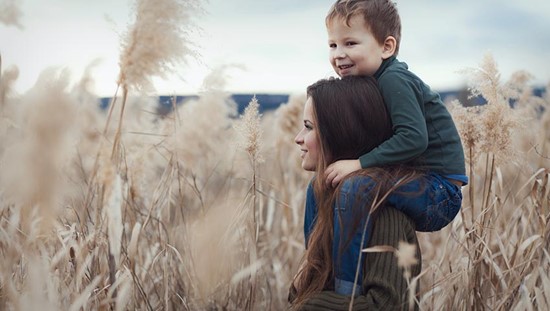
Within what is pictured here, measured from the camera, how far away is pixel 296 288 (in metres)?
2.17

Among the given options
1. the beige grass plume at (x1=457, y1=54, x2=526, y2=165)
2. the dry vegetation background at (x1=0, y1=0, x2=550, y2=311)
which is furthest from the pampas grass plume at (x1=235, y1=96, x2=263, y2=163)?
the beige grass plume at (x1=457, y1=54, x2=526, y2=165)

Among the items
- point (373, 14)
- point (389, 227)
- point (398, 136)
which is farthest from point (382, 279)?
point (373, 14)

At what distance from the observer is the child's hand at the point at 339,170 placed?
1.93 meters

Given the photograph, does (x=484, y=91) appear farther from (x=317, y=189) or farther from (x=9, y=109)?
(x=9, y=109)

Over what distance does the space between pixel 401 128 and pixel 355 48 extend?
0.31 metres

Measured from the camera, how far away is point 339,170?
1947 mm

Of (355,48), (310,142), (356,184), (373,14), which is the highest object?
(373,14)

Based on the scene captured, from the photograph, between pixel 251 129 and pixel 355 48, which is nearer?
pixel 355 48

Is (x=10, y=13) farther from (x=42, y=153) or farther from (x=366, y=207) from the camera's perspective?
(x=366, y=207)

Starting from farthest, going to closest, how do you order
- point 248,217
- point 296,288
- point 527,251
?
point 248,217 < point 527,251 < point 296,288

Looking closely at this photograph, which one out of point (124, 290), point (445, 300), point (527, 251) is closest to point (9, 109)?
point (124, 290)

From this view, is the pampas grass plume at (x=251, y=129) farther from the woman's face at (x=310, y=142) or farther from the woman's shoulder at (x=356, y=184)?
the woman's shoulder at (x=356, y=184)

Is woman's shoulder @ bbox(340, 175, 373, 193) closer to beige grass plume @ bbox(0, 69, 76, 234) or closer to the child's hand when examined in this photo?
the child's hand

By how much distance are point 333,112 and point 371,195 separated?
11.2 inches
